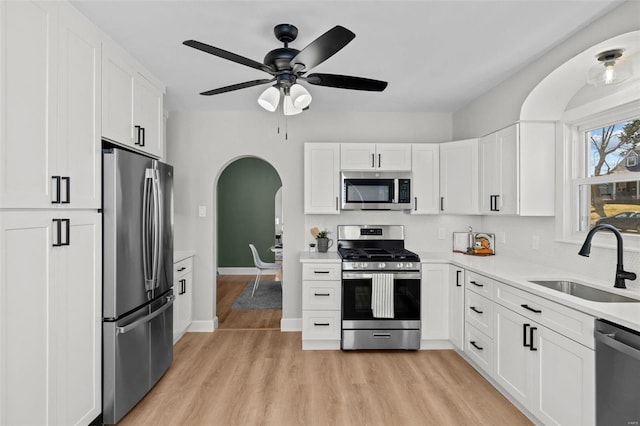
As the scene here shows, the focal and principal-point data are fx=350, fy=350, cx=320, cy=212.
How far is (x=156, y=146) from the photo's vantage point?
9.49ft

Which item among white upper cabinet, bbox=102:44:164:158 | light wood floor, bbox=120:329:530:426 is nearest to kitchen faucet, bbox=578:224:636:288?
light wood floor, bbox=120:329:530:426

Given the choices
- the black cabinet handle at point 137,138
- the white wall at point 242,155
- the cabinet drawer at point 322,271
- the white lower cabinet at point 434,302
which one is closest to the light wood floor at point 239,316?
the white wall at point 242,155

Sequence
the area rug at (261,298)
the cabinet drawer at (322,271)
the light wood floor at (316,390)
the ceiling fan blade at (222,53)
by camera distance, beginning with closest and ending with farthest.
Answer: the ceiling fan blade at (222,53) → the light wood floor at (316,390) → the cabinet drawer at (322,271) → the area rug at (261,298)

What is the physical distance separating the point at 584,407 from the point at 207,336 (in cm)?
333

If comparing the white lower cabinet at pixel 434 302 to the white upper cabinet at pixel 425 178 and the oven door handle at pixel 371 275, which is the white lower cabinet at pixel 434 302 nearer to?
the oven door handle at pixel 371 275

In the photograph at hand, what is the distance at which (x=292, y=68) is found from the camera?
2107 mm

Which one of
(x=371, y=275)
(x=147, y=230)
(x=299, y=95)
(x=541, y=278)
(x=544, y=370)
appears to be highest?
(x=299, y=95)

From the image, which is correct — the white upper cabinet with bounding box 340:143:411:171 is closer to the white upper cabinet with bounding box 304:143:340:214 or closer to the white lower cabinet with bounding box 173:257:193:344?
the white upper cabinet with bounding box 304:143:340:214

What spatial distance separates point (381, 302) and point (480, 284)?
0.93 m

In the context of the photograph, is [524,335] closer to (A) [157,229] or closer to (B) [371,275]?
(B) [371,275]

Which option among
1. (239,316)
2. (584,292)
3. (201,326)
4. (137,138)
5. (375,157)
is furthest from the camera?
(239,316)

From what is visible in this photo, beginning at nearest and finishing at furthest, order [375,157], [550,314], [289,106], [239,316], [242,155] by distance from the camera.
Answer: [550,314] < [289,106] < [375,157] < [242,155] < [239,316]

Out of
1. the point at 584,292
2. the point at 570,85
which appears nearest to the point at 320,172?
the point at 570,85

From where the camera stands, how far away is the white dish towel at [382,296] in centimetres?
336
